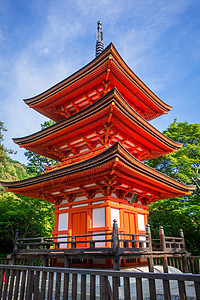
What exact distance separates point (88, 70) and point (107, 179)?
6.63 meters

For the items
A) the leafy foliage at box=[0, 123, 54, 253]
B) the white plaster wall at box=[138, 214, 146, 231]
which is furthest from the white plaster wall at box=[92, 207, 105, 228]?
the leafy foliage at box=[0, 123, 54, 253]

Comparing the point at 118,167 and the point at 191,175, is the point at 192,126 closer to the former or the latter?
the point at 191,175

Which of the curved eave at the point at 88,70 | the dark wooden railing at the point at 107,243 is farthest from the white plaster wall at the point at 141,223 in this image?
the curved eave at the point at 88,70

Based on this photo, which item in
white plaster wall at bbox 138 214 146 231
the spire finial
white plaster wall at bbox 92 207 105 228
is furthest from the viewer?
the spire finial

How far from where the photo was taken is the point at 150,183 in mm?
12391

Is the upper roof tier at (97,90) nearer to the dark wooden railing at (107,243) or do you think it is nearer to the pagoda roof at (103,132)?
the pagoda roof at (103,132)

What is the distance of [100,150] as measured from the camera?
11992 mm

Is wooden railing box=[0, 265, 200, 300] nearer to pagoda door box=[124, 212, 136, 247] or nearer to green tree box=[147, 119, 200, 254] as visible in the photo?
pagoda door box=[124, 212, 136, 247]

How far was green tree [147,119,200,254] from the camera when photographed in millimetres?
20378

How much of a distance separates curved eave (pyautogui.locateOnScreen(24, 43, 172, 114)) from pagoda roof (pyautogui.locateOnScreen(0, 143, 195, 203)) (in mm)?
5824

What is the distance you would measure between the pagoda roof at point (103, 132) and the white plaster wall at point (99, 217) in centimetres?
357

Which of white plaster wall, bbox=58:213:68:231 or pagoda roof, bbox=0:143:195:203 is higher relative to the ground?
pagoda roof, bbox=0:143:195:203

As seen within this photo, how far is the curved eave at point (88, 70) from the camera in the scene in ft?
40.0

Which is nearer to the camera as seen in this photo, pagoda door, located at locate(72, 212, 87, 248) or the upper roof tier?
pagoda door, located at locate(72, 212, 87, 248)
